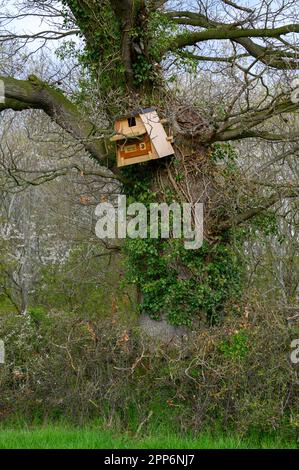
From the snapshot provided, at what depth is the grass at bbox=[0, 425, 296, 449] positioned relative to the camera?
6512 mm

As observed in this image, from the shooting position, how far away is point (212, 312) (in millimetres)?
10430

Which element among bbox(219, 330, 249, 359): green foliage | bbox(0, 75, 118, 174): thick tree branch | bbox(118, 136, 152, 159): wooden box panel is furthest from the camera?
bbox(0, 75, 118, 174): thick tree branch

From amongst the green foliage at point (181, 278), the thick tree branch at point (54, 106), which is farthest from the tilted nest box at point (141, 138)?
the green foliage at point (181, 278)

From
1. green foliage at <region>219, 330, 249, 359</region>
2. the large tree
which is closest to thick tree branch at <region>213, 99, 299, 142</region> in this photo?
the large tree

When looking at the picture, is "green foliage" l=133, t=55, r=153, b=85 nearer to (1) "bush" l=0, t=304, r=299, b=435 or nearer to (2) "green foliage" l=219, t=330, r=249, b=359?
(1) "bush" l=0, t=304, r=299, b=435

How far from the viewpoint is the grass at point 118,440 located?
6512 mm

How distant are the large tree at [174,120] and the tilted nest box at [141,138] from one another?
10.5 inches

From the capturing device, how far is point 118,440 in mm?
6793

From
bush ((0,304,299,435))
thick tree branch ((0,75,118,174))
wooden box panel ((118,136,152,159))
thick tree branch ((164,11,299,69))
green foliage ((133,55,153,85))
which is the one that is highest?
thick tree branch ((164,11,299,69))

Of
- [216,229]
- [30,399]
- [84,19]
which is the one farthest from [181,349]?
[84,19]

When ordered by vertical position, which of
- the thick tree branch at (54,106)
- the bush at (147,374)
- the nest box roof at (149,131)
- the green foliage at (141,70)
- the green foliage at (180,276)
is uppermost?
the green foliage at (141,70)

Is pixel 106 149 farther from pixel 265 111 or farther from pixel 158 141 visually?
pixel 265 111

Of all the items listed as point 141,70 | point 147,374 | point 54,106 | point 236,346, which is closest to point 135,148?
point 141,70

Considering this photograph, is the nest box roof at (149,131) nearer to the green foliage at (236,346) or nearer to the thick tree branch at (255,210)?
the thick tree branch at (255,210)
